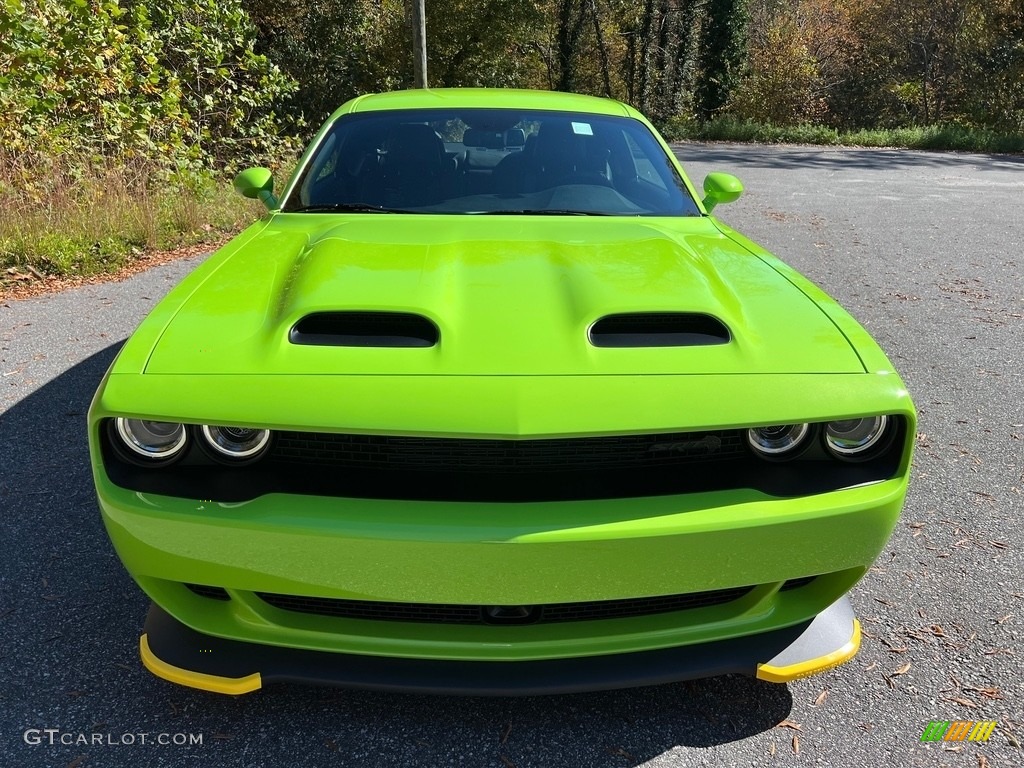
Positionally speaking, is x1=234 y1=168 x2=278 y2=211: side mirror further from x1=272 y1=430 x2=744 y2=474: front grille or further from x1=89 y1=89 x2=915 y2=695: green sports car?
x1=272 y1=430 x2=744 y2=474: front grille

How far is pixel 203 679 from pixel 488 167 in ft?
6.84

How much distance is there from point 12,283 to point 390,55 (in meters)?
17.2

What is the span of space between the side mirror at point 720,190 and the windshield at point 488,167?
0.60 feet

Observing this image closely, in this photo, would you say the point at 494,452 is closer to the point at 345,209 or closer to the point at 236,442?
the point at 236,442

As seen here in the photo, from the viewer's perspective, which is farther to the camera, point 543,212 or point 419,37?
point 419,37

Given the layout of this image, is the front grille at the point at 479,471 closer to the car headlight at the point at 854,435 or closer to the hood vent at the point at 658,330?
the car headlight at the point at 854,435

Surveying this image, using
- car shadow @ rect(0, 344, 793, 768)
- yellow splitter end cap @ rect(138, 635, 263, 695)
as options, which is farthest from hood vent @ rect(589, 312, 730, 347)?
yellow splitter end cap @ rect(138, 635, 263, 695)

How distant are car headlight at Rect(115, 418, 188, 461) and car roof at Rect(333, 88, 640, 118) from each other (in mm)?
2092

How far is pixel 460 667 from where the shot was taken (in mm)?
1651

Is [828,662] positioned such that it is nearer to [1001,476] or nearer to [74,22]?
[1001,476]

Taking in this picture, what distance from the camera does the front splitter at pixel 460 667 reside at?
63.9 inches

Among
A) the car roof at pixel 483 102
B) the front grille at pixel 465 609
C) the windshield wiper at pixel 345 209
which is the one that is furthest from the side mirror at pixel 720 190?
the front grille at pixel 465 609

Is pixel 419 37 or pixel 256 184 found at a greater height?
pixel 419 37
